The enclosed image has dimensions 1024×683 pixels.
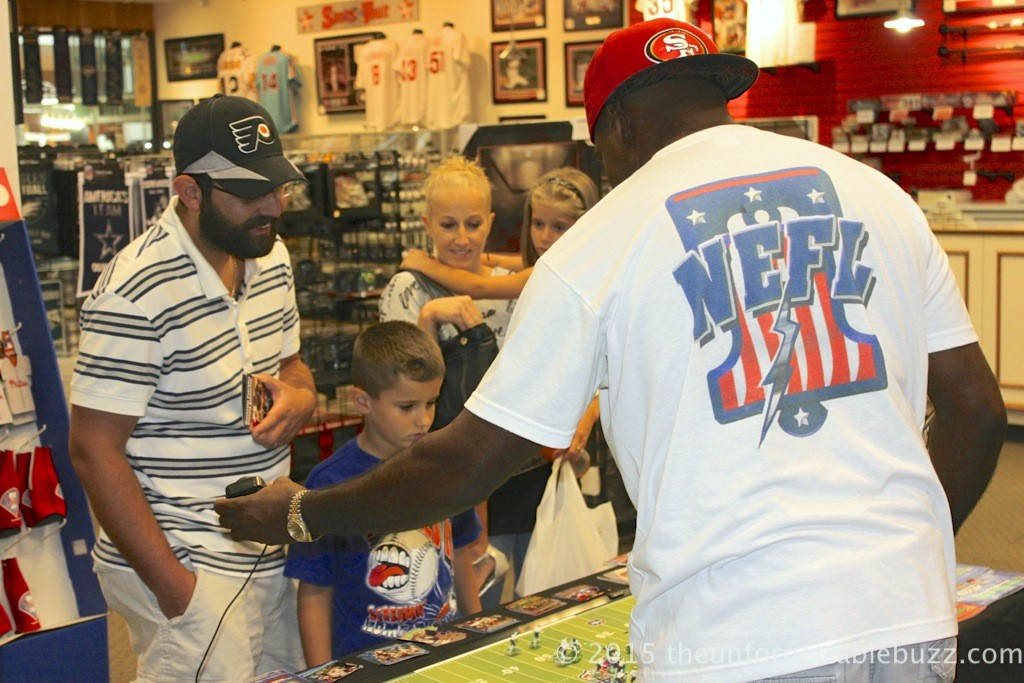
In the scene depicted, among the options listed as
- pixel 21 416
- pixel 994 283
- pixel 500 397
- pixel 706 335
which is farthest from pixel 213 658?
pixel 994 283

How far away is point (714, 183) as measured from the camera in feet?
4.47

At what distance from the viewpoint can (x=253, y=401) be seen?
243 centimetres

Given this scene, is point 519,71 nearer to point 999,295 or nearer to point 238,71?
point 238,71

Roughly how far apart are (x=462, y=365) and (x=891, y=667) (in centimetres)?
179

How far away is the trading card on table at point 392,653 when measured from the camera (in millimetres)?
1950

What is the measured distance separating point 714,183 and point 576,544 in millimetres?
1843

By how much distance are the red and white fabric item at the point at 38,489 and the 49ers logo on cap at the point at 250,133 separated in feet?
3.07

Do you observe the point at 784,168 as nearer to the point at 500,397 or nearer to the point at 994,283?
the point at 500,397

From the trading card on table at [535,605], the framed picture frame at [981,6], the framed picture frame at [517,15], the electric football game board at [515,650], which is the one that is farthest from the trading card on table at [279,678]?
the framed picture frame at [517,15]

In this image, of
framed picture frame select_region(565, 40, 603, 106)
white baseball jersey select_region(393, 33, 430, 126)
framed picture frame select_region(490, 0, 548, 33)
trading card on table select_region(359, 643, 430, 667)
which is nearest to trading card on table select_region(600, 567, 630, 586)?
trading card on table select_region(359, 643, 430, 667)

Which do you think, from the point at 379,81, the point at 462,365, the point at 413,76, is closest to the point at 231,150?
the point at 462,365

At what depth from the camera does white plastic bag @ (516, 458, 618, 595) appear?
3061mm

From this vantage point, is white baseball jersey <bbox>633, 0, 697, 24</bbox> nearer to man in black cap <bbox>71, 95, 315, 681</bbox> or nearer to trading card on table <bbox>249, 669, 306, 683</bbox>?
man in black cap <bbox>71, 95, 315, 681</bbox>

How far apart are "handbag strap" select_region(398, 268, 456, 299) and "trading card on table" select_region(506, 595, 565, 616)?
112 cm
